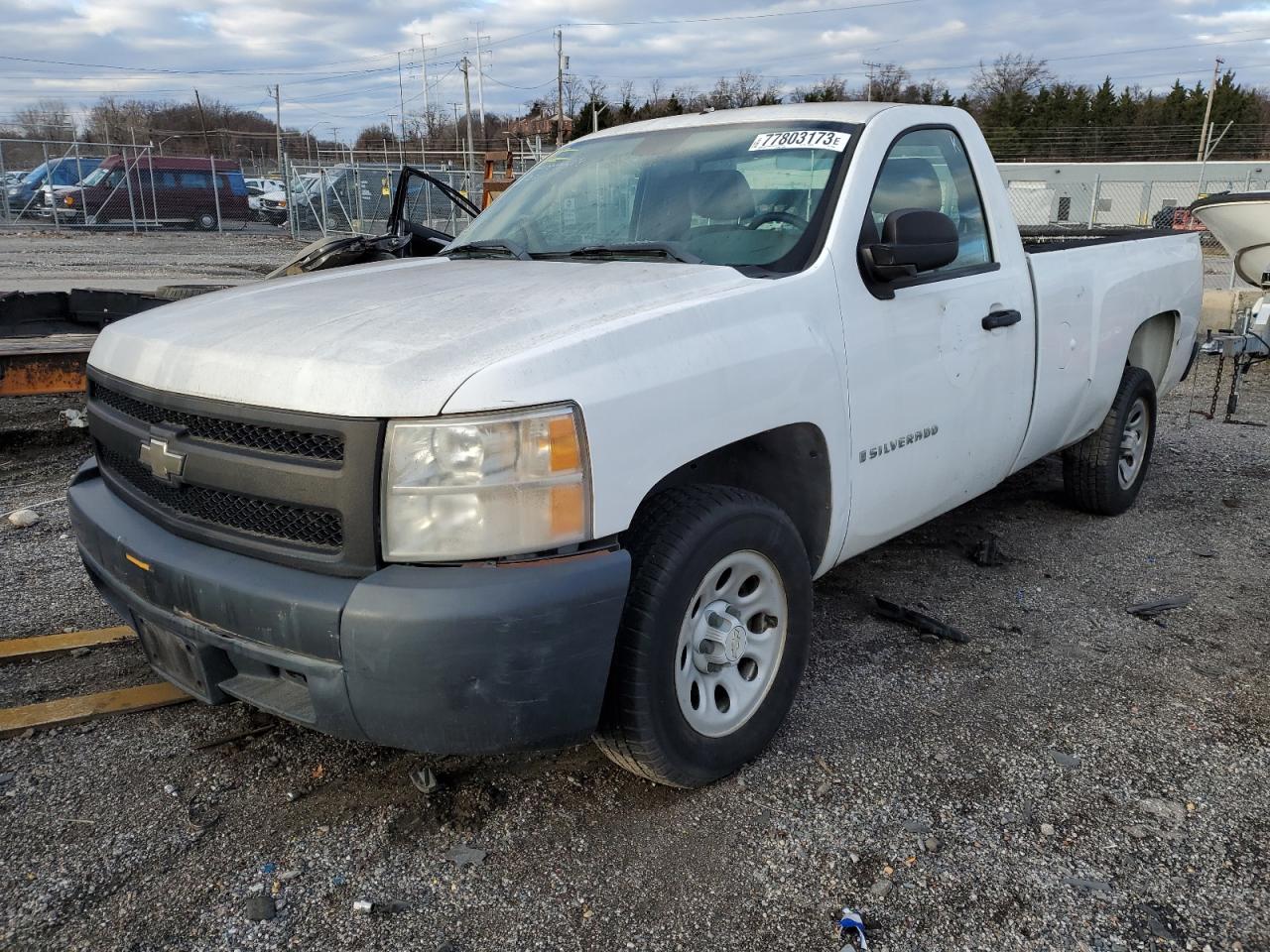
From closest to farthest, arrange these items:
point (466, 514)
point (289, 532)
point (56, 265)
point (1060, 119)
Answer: point (466, 514), point (289, 532), point (56, 265), point (1060, 119)

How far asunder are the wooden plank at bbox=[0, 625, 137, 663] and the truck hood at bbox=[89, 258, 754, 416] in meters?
1.18

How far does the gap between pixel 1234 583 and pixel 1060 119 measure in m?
62.5

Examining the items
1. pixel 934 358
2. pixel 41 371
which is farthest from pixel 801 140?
pixel 41 371

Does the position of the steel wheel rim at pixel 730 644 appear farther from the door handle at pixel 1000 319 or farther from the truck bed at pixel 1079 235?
the truck bed at pixel 1079 235

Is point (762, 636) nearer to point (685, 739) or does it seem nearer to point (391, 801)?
point (685, 739)

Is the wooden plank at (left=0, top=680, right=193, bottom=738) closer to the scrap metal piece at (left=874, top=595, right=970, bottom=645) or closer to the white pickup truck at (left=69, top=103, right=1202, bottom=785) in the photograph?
the white pickup truck at (left=69, top=103, right=1202, bottom=785)

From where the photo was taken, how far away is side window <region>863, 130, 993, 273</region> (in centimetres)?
343

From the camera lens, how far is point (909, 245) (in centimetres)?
306

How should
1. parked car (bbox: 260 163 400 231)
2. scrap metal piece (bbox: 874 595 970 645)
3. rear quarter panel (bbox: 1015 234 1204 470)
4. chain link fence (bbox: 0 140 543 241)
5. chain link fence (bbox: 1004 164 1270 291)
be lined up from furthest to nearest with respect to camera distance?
chain link fence (bbox: 1004 164 1270 291)
chain link fence (bbox: 0 140 543 241)
parked car (bbox: 260 163 400 231)
rear quarter panel (bbox: 1015 234 1204 470)
scrap metal piece (bbox: 874 595 970 645)

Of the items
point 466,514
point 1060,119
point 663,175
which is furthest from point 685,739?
point 1060,119

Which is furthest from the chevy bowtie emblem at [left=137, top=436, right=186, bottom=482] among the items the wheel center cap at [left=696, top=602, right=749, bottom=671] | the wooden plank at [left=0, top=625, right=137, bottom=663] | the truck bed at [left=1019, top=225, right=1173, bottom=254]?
the truck bed at [left=1019, top=225, right=1173, bottom=254]

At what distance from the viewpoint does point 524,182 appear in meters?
4.17

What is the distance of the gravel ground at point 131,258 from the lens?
1567 cm

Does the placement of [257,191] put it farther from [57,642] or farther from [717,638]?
[717,638]
